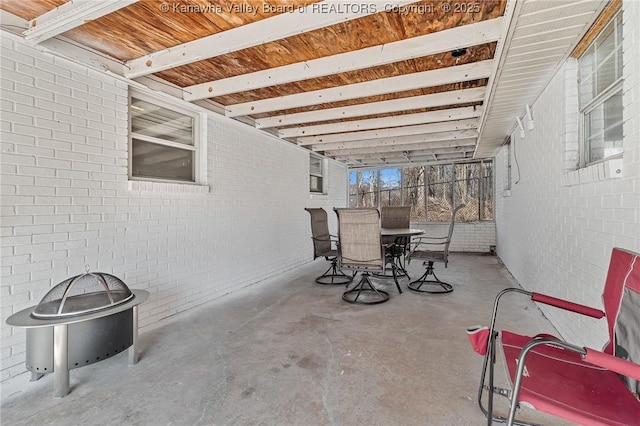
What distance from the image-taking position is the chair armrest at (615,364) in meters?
1.00

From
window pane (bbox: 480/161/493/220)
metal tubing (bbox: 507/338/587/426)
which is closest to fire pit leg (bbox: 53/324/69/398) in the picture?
metal tubing (bbox: 507/338/587/426)

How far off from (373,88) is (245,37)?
1678 mm

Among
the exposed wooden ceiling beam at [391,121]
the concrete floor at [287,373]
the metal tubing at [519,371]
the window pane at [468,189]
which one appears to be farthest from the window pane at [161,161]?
the window pane at [468,189]

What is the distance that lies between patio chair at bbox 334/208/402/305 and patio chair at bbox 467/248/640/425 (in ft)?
6.96

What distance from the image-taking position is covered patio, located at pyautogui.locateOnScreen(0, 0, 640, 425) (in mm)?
1968

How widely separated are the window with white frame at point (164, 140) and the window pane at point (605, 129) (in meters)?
4.11

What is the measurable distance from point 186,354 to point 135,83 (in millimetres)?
2734

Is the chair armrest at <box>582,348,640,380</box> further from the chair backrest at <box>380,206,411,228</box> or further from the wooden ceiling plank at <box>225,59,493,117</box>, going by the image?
the chair backrest at <box>380,206,411,228</box>

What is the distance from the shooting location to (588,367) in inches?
57.6

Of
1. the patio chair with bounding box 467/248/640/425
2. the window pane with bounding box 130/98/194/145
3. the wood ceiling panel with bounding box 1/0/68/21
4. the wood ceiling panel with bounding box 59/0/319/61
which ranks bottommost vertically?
the patio chair with bounding box 467/248/640/425

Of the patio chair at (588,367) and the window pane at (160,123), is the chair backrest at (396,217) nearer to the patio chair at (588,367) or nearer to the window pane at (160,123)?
the window pane at (160,123)

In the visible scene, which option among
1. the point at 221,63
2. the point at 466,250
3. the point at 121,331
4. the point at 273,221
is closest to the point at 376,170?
the point at 466,250

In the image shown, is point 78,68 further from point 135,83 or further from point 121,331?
point 121,331

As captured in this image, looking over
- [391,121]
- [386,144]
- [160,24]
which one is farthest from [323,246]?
[160,24]
